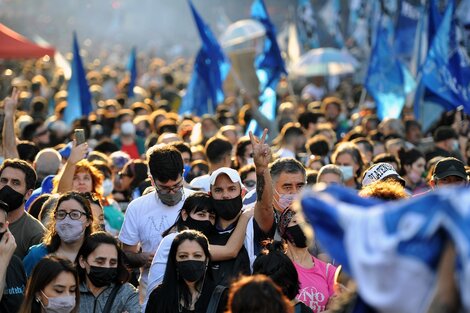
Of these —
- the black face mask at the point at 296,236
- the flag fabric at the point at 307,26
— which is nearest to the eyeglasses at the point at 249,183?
the black face mask at the point at 296,236

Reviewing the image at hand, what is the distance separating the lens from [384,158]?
9.70 metres

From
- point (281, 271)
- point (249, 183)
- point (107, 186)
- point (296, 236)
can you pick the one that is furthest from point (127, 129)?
point (281, 271)

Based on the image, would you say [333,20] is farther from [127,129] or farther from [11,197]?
[11,197]

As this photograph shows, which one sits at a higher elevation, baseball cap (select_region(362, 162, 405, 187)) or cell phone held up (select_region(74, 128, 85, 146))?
cell phone held up (select_region(74, 128, 85, 146))

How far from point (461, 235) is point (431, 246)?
0.11 metres

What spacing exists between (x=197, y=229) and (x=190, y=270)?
0.74m

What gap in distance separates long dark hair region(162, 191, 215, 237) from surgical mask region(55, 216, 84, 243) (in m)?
0.52

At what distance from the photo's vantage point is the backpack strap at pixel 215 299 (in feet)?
17.8

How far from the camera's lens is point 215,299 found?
5.47 m

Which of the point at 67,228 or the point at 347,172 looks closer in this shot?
the point at 67,228

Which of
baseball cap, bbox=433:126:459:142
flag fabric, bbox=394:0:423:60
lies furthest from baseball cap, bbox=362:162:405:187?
flag fabric, bbox=394:0:423:60

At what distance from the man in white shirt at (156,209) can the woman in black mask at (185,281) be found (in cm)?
111

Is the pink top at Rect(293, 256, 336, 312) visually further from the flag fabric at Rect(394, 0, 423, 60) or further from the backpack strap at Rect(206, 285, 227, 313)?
the flag fabric at Rect(394, 0, 423, 60)

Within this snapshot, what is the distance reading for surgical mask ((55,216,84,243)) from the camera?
21.0 ft
